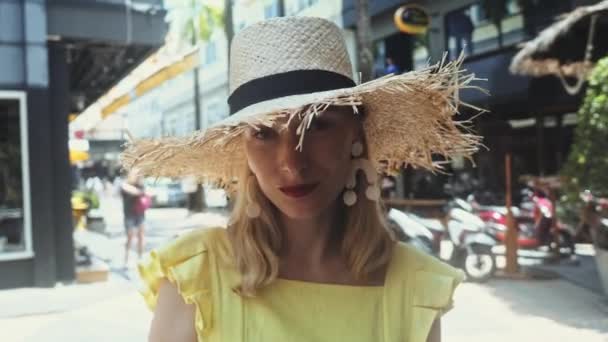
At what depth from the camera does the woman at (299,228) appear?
1404 mm

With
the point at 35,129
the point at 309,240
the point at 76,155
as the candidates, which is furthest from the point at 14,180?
the point at 76,155

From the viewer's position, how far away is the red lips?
1.43 meters

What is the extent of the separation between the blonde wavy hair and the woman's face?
0.08 metres

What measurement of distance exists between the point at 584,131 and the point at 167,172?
5550 millimetres

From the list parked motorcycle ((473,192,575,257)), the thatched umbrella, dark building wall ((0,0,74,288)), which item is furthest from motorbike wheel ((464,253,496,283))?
dark building wall ((0,0,74,288))

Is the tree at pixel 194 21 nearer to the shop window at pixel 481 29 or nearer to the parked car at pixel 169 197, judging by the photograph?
the parked car at pixel 169 197

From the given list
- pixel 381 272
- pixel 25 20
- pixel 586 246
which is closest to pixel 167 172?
pixel 381 272

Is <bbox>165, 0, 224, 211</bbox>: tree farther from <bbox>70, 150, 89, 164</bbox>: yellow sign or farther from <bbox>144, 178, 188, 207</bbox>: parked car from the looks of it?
<bbox>70, 150, 89, 164</bbox>: yellow sign

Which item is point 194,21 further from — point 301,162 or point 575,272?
point 301,162

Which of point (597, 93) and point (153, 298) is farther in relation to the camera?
point (597, 93)

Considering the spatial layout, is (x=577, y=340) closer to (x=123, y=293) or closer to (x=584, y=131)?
(x=584, y=131)

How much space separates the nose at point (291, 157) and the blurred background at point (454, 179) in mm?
360

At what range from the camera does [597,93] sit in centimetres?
630

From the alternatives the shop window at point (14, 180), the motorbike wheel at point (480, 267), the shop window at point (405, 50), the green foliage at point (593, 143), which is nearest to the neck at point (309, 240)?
the green foliage at point (593, 143)
